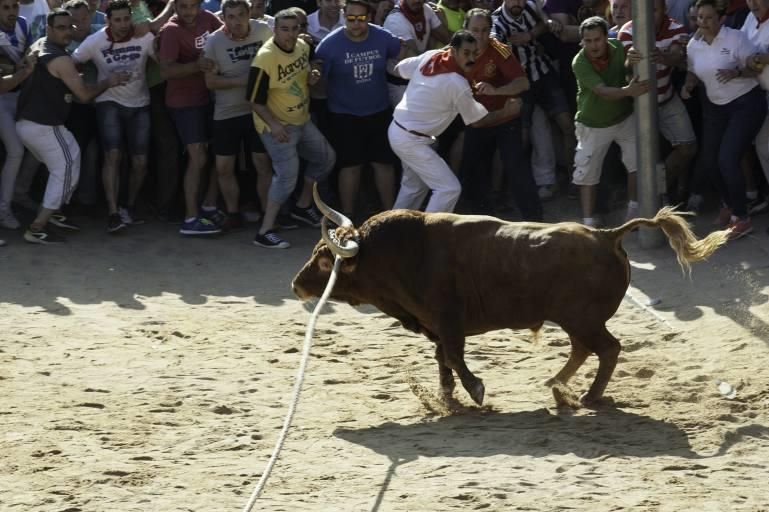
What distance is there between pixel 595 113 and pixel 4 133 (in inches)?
204

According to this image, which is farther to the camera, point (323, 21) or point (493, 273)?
point (323, 21)

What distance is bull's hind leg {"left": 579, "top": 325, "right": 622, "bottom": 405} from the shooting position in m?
8.45

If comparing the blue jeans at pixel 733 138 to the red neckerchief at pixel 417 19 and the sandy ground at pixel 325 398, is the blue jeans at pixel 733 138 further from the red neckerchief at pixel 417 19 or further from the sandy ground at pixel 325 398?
the red neckerchief at pixel 417 19

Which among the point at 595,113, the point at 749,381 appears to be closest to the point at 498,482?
the point at 749,381

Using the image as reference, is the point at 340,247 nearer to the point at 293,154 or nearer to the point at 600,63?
the point at 293,154

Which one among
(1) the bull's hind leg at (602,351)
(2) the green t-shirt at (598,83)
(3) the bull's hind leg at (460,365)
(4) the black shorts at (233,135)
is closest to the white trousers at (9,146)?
(4) the black shorts at (233,135)

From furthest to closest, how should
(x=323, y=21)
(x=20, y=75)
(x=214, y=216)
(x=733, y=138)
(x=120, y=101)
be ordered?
(x=214, y=216) → (x=323, y=21) → (x=120, y=101) → (x=20, y=75) → (x=733, y=138)

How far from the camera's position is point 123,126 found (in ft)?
41.0

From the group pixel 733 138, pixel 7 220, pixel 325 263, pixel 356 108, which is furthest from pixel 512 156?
pixel 7 220

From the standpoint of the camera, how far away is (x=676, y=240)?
27.8 feet

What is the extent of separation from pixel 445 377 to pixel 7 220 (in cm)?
527

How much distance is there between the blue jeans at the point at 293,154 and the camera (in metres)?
12.2

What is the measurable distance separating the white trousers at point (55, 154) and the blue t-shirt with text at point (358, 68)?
2.34 metres

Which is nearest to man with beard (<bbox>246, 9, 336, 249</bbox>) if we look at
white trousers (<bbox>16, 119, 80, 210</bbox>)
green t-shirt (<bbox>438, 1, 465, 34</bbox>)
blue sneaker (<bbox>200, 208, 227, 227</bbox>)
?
blue sneaker (<bbox>200, 208, 227, 227</bbox>)
